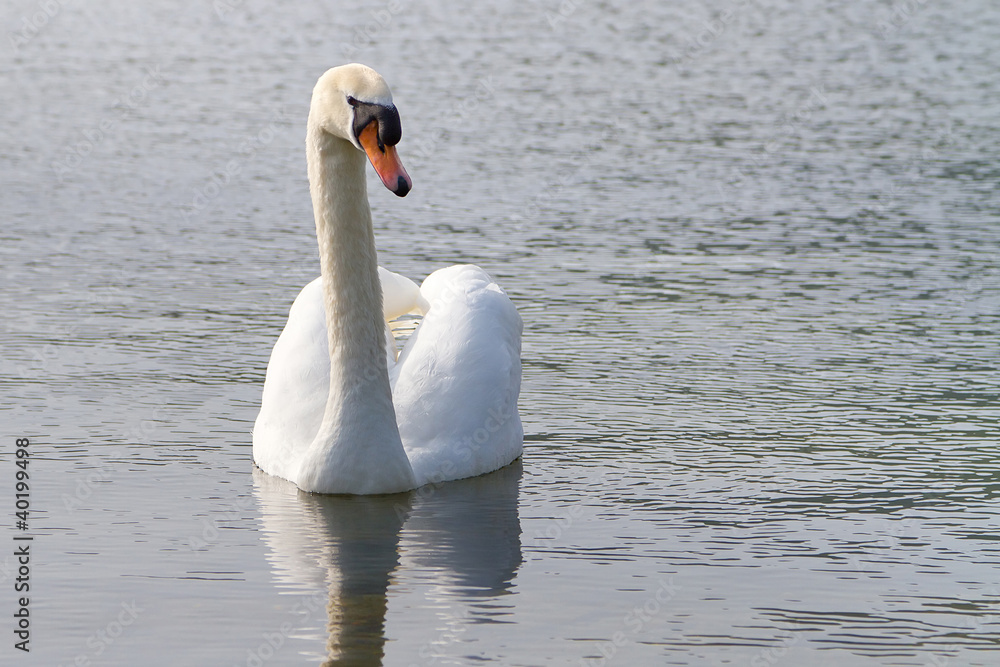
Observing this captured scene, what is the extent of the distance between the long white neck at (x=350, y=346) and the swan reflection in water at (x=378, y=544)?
0.13 meters

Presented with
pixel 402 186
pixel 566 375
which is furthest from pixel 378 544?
pixel 566 375

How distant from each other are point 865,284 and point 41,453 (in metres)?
5.84

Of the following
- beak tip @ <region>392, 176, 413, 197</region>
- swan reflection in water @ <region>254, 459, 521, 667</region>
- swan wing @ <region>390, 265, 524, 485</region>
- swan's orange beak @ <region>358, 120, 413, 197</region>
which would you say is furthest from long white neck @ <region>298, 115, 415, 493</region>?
beak tip @ <region>392, 176, 413, 197</region>

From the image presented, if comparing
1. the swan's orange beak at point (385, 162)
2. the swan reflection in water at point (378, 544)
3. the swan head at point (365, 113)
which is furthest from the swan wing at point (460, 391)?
the swan's orange beak at point (385, 162)

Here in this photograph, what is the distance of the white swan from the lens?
6.89 m

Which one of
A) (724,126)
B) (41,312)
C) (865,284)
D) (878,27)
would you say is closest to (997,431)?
(865,284)

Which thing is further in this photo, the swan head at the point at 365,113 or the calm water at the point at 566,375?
the swan head at the point at 365,113

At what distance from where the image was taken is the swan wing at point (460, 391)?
7348 mm

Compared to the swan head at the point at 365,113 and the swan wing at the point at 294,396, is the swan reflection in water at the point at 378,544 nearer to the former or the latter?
the swan wing at the point at 294,396

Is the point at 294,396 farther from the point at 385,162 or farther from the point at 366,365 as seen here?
the point at 385,162

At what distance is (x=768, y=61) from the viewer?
935 inches

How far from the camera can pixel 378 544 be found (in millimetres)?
6500

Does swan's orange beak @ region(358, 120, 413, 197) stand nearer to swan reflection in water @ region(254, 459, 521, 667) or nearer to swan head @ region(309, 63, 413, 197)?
swan head @ region(309, 63, 413, 197)

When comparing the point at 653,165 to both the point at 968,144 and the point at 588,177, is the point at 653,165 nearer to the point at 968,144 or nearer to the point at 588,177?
the point at 588,177
